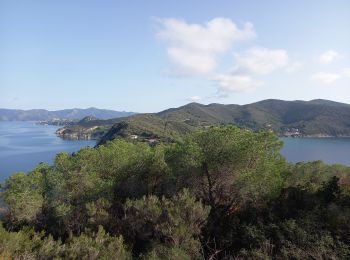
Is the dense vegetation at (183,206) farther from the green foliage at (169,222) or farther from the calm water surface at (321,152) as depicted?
the calm water surface at (321,152)

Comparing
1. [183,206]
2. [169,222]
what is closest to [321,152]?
[183,206]

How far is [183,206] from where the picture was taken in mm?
17062

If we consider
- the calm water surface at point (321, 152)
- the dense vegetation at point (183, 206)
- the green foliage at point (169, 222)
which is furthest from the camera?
the calm water surface at point (321, 152)

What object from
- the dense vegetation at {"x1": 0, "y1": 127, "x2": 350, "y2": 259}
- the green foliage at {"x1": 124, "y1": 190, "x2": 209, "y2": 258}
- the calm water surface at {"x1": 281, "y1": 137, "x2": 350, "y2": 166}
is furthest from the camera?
the calm water surface at {"x1": 281, "y1": 137, "x2": 350, "y2": 166}

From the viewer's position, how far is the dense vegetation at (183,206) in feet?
51.2

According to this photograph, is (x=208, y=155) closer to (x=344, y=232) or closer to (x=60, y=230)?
(x=344, y=232)

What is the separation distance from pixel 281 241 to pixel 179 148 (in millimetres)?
10572

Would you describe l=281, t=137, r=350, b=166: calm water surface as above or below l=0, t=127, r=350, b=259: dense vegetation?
below

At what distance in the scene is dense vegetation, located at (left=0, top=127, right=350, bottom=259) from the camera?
615 inches

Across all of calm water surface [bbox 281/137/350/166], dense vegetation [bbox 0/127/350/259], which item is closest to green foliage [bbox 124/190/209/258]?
dense vegetation [bbox 0/127/350/259]

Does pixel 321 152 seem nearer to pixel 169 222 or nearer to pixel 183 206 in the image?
pixel 183 206

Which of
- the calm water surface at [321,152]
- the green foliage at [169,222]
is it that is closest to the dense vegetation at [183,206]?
the green foliage at [169,222]

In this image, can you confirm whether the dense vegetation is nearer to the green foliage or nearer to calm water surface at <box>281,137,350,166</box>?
the green foliage

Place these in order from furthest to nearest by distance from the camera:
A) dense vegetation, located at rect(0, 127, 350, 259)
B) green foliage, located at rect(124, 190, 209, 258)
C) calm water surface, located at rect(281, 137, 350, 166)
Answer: calm water surface, located at rect(281, 137, 350, 166) → green foliage, located at rect(124, 190, 209, 258) → dense vegetation, located at rect(0, 127, 350, 259)
